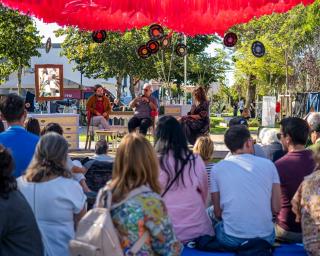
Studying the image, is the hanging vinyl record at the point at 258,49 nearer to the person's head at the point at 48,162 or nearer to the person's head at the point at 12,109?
the person's head at the point at 12,109

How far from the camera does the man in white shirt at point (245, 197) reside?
4289 millimetres

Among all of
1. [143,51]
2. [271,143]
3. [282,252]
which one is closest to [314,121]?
[271,143]

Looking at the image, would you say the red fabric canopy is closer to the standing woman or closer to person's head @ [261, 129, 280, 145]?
the standing woman

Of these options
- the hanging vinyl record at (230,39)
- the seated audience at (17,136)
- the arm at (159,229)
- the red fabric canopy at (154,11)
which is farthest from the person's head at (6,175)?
the hanging vinyl record at (230,39)

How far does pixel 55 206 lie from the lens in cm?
381

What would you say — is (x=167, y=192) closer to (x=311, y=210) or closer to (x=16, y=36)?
(x=311, y=210)

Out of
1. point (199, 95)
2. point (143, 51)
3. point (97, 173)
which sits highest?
point (143, 51)

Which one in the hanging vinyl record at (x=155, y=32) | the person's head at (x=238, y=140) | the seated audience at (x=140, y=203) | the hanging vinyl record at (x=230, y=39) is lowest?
the seated audience at (x=140, y=203)

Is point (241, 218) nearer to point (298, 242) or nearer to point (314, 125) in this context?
point (298, 242)

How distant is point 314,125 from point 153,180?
11.6 feet

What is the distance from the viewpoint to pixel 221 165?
4383 mm

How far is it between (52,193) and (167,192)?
953mm

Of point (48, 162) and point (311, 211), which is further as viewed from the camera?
point (311, 211)

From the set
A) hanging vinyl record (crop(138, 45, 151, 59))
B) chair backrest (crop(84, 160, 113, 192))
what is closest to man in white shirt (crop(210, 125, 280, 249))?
chair backrest (crop(84, 160, 113, 192))
